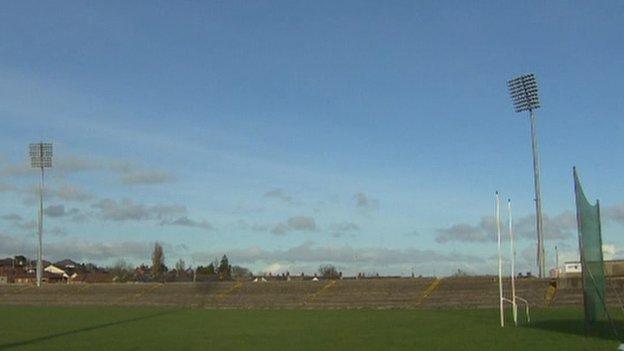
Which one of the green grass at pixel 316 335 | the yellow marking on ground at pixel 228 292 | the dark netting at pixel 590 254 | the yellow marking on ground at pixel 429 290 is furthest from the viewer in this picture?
the yellow marking on ground at pixel 228 292

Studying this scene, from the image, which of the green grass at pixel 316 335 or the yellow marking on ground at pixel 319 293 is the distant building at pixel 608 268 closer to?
the yellow marking on ground at pixel 319 293

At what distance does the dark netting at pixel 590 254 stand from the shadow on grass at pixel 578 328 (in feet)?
1.44

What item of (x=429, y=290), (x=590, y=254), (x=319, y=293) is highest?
(x=590, y=254)

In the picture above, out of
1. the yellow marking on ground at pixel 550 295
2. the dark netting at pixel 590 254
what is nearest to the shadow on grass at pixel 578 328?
the dark netting at pixel 590 254

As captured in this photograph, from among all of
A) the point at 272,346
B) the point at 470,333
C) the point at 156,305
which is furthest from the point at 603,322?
the point at 156,305

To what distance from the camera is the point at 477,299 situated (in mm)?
41625

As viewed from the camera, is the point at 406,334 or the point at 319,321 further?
the point at 319,321

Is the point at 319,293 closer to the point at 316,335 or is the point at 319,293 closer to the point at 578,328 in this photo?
the point at 316,335

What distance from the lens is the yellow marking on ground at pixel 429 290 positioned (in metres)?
43.9

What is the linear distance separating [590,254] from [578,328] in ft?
9.96

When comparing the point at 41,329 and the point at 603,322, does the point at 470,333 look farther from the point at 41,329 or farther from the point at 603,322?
the point at 41,329

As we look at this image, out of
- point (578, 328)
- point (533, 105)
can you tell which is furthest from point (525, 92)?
point (578, 328)

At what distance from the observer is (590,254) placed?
20.3 m

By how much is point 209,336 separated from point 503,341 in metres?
8.81
